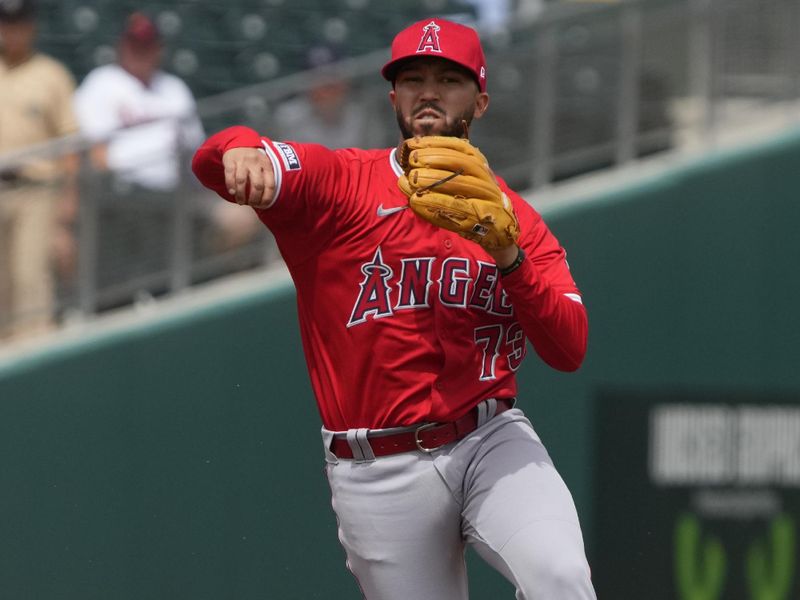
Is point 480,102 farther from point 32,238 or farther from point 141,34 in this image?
point 141,34

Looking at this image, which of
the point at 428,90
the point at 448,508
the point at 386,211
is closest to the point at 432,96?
the point at 428,90

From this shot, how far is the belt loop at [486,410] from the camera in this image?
360 cm

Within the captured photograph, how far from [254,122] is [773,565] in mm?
3109

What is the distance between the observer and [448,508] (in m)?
3.55

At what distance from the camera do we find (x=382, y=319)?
3549 millimetres

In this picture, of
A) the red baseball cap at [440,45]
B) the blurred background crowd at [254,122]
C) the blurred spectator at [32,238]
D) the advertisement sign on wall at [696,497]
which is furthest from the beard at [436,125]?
the advertisement sign on wall at [696,497]

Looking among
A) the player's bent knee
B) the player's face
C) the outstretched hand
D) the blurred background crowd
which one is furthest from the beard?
the blurred background crowd

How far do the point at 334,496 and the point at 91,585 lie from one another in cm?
246

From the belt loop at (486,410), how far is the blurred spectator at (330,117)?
8.36 ft

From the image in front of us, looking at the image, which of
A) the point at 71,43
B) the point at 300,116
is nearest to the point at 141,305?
the point at 300,116

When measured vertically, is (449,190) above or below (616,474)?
above

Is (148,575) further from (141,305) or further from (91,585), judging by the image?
(141,305)

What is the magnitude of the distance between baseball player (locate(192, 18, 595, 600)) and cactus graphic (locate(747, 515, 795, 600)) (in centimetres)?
304

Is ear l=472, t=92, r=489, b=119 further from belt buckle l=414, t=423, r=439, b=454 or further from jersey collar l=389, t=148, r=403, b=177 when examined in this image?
belt buckle l=414, t=423, r=439, b=454
